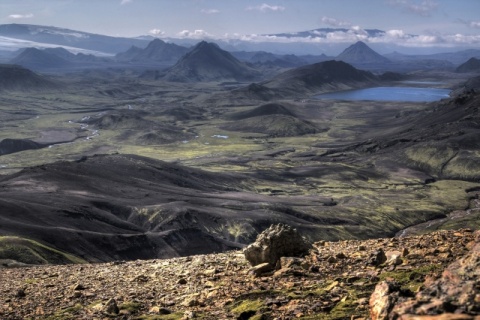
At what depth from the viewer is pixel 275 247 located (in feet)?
97.9

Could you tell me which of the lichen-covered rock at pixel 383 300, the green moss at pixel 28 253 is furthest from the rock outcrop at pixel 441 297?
the green moss at pixel 28 253

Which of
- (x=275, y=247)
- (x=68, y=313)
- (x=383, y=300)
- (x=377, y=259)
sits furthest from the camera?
(x=275, y=247)

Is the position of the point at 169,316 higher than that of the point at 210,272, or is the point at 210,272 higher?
the point at 169,316

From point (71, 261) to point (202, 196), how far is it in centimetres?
9226

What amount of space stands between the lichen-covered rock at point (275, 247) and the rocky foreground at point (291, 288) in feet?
2.74

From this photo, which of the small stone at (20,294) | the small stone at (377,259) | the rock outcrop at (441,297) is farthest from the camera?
the small stone at (20,294)

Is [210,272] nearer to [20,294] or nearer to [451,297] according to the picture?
[20,294]

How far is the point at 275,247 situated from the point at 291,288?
6423mm

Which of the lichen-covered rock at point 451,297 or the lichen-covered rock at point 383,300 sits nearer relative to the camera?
the lichen-covered rock at point 451,297

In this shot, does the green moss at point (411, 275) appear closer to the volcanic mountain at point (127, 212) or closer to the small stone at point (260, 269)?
the small stone at point (260, 269)

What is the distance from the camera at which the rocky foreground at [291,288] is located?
16.2 metres

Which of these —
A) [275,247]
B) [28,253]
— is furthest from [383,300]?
[28,253]

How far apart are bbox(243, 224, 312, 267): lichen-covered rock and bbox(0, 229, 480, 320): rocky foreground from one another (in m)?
0.84

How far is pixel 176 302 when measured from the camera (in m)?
25.6
